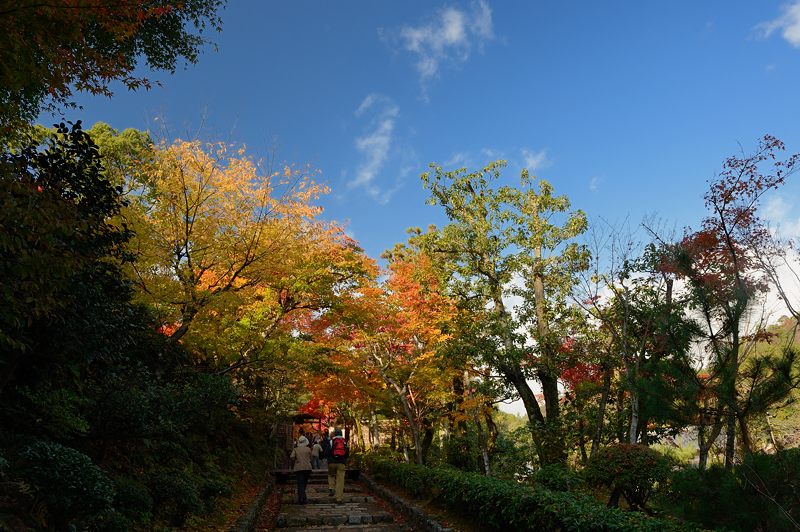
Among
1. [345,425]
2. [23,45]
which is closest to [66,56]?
[23,45]

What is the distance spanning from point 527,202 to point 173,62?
10041 mm

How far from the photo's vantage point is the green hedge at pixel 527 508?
4551 millimetres

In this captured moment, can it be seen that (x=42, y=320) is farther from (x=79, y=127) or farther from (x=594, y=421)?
(x=594, y=421)

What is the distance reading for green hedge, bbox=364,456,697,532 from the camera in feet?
14.9

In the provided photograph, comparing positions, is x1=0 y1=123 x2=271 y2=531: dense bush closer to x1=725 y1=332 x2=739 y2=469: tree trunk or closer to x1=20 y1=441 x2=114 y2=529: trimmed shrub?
x1=20 y1=441 x2=114 y2=529: trimmed shrub

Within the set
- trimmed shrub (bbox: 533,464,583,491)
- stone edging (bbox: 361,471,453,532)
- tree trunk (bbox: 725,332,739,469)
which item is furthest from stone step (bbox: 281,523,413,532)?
tree trunk (bbox: 725,332,739,469)

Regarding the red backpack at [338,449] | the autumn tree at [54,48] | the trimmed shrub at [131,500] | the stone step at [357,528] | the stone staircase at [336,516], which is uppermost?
the autumn tree at [54,48]

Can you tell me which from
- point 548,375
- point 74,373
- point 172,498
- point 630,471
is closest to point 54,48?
point 74,373

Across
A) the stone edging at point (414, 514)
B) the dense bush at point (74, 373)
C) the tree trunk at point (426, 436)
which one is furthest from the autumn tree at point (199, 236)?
the tree trunk at point (426, 436)

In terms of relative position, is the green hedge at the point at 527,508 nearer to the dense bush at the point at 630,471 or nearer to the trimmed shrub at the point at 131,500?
the dense bush at the point at 630,471

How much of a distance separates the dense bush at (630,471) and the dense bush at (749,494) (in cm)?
327

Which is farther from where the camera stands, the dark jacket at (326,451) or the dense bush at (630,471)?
the dark jacket at (326,451)

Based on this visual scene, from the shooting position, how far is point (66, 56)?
16.2 ft

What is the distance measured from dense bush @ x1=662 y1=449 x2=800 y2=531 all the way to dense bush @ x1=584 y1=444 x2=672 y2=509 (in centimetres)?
327
